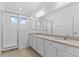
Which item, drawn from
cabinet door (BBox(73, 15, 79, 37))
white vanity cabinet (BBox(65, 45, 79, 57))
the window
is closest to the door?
the window

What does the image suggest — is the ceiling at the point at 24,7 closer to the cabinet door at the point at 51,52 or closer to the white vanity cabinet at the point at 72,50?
the cabinet door at the point at 51,52

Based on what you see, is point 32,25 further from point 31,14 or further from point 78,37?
point 78,37

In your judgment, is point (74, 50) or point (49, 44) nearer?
point (74, 50)

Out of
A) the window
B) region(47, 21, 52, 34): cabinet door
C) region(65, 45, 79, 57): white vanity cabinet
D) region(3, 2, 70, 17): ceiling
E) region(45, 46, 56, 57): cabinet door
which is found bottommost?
region(45, 46, 56, 57): cabinet door

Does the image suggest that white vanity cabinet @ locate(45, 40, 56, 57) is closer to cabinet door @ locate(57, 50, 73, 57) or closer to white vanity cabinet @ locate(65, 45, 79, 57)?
cabinet door @ locate(57, 50, 73, 57)

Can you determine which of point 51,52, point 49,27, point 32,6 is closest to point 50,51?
point 51,52

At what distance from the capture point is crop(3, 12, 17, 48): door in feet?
16.0

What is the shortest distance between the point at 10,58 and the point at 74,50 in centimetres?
248

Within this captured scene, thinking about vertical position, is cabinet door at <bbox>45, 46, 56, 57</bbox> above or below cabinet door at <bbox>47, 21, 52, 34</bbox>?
below

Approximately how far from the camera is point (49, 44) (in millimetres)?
3006

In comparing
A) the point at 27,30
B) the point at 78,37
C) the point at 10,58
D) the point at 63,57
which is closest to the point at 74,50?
the point at 63,57

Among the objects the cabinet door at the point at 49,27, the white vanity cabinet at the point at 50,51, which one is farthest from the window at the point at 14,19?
the white vanity cabinet at the point at 50,51

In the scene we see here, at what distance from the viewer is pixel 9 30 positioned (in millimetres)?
5070

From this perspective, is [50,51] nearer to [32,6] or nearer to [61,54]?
[61,54]
